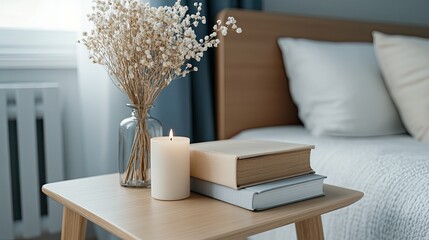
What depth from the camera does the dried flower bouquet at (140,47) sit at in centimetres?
88

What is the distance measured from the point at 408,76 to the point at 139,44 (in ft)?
3.02

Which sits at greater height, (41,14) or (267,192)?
(41,14)

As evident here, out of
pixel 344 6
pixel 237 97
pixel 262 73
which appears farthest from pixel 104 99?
pixel 344 6

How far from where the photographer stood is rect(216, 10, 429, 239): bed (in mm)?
987

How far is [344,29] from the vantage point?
6.04 feet

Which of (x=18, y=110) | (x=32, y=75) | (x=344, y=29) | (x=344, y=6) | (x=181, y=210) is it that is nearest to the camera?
(x=181, y=210)

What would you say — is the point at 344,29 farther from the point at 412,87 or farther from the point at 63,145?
the point at 63,145

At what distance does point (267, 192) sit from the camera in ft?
2.62

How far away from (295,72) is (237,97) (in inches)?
8.3

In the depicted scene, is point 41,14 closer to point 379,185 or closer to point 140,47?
point 140,47

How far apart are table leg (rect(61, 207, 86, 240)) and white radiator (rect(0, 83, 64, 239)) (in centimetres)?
52

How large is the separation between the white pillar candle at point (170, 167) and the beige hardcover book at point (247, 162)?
4cm

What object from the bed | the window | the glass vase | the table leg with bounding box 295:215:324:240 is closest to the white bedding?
the bed

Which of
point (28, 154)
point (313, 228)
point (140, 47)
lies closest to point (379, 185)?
point (313, 228)
